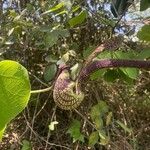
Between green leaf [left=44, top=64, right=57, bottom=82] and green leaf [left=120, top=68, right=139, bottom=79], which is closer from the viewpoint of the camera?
green leaf [left=120, top=68, right=139, bottom=79]

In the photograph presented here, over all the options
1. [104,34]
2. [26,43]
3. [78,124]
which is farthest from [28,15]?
[78,124]

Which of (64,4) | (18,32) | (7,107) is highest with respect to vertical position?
(7,107)

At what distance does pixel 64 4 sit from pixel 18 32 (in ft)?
0.88

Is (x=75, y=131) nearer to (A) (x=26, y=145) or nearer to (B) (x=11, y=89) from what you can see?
(A) (x=26, y=145)

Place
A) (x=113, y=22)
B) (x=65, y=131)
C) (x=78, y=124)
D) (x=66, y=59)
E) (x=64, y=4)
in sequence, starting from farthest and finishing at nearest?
(x=65, y=131), (x=78, y=124), (x=113, y=22), (x=64, y=4), (x=66, y=59)

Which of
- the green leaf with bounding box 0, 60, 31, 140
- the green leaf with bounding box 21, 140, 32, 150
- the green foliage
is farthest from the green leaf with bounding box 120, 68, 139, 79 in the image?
the green leaf with bounding box 0, 60, 31, 140

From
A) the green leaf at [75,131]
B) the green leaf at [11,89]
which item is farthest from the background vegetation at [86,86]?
the green leaf at [11,89]

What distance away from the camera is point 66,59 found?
3.69ft

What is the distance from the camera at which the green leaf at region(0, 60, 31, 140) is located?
46cm

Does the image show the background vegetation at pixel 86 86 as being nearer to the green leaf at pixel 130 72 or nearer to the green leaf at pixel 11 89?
the green leaf at pixel 130 72

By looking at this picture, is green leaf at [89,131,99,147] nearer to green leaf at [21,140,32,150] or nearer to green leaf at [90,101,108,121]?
green leaf at [90,101,108,121]

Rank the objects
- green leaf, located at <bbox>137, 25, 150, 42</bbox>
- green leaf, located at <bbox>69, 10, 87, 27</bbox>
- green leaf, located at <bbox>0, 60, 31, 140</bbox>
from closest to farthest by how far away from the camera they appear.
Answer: green leaf, located at <bbox>0, 60, 31, 140</bbox> → green leaf, located at <bbox>137, 25, 150, 42</bbox> → green leaf, located at <bbox>69, 10, 87, 27</bbox>

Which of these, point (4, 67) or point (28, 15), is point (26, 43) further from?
point (4, 67)

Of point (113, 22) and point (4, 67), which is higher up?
point (4, 67)
